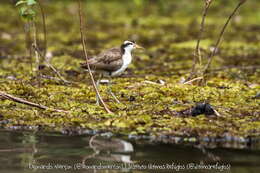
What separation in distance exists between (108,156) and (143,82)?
3.00m

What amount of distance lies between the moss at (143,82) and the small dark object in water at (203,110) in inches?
3.6

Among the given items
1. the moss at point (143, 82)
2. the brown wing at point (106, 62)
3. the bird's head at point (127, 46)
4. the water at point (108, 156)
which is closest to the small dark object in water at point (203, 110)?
the moss at point (143, 82)

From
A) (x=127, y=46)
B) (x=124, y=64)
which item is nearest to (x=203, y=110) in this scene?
(x=124, y=64)

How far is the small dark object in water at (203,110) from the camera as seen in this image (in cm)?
636

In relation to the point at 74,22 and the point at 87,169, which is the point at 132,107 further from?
the point at 74,22

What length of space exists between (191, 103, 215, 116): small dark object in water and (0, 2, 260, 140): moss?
3.6 inches

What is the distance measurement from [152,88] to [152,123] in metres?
1.66

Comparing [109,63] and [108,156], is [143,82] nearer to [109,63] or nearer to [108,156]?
[109,63]

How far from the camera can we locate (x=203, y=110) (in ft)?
20.9

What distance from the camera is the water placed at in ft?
15.6

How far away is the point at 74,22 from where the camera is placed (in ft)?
45.6

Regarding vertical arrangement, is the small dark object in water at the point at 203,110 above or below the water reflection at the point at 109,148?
above

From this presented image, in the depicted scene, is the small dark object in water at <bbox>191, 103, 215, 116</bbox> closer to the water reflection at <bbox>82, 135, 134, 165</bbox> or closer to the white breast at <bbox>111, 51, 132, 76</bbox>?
the water reflection at <bbox>82, 135, 134, 165</bbox>

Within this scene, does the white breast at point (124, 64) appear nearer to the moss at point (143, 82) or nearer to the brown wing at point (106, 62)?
the brown wing at point (106, 62)
